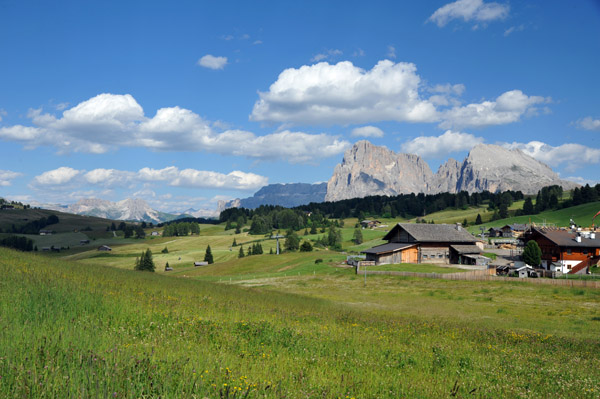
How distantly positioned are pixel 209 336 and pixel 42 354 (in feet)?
13.9

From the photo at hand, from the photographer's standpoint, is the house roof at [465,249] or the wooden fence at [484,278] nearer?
the wooden fence at [484,278]

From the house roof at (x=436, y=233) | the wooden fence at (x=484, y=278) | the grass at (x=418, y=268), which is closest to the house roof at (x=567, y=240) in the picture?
the house roof at (x=436, y=233)

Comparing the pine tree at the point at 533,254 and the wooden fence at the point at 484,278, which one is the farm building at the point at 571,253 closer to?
the pine tree at the point at 533,254

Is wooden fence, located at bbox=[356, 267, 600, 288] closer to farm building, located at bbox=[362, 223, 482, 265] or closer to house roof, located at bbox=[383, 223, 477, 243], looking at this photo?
farm building, located at bbox=[362, 223, 482, 265]

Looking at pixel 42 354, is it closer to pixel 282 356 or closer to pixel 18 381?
pixel 18 381

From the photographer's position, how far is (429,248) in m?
85.4

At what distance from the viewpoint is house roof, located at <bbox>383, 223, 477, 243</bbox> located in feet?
279

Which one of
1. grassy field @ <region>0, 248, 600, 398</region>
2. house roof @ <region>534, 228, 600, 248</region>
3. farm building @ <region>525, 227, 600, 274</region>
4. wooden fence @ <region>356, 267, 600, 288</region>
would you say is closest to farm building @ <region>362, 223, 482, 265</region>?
wooden fence @ <region>356, 267, 600, 288</region>

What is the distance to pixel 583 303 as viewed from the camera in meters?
41.0

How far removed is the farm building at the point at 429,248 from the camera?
8394 cm

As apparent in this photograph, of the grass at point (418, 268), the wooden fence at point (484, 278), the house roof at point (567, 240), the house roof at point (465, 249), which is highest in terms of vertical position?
the house roof at point (567, 240)

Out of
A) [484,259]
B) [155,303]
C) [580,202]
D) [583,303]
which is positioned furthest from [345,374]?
[580,202]

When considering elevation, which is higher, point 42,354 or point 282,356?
point 42,354

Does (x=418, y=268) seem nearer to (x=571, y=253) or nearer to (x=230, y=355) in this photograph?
(x=571, y=253)
